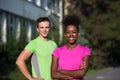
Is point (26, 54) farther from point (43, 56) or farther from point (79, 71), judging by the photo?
point (79, 71)

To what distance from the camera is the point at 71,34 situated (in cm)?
533

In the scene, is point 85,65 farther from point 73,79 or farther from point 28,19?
point 28,19

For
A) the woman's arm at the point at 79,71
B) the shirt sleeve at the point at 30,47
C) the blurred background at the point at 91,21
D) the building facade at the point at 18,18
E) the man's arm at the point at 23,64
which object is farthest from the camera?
the blurred background at the point at 91,21

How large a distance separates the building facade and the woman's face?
18.3m

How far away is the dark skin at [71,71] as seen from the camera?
17.2 ft

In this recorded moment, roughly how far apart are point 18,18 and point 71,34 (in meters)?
28.3

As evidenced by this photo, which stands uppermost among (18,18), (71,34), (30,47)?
(71,34)

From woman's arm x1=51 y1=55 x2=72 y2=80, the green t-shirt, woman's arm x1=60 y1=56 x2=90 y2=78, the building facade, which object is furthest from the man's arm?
the building facade

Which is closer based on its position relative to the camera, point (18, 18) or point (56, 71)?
point (56, 71)

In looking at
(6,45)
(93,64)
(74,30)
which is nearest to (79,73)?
(74,30)

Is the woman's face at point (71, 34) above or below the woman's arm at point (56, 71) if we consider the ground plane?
above

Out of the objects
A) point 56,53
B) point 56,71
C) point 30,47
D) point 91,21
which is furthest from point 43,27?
point 91,21

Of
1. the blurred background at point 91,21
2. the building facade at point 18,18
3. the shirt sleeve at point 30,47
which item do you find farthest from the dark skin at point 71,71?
the blurred background at point 91,21

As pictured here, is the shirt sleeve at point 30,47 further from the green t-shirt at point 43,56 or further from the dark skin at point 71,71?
the dark skin at point 71,71
